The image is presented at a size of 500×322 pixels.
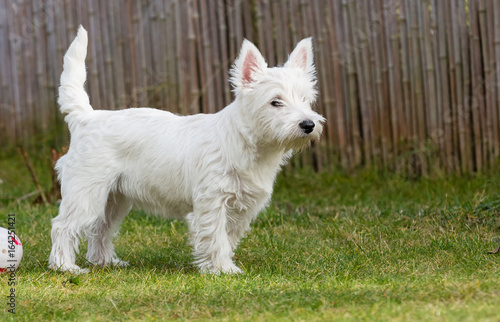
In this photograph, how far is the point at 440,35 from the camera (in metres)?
7.25

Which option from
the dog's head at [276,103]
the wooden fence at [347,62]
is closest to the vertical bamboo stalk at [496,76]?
the wooden fence at [347,62]

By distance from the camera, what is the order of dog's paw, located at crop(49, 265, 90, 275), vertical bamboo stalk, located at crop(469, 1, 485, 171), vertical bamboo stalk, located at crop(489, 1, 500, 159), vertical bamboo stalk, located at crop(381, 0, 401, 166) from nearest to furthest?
dog's paw, located at crop(49, 265, 90, 275) < vertical bamboo stalk, located at crop(489, 1, 500, 159) < vertical bamboo stalk, located at crop(469, 1, 485, 171) < vertical bamboo stalk, located at crop(381, 0, 401, 166)

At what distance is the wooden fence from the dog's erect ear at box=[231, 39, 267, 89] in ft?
10.5

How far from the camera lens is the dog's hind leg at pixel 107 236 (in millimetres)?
5164

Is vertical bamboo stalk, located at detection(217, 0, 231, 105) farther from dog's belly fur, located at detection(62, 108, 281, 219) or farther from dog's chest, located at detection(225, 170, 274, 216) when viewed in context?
dog's chest, located at detection(225, 170, 274, 216)

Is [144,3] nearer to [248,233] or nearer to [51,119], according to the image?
[51,119]

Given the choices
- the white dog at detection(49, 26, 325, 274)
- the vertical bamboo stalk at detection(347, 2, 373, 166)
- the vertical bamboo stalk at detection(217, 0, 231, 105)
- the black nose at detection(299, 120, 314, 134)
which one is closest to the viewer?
the black nose at detection(299, 120, 314, 134)

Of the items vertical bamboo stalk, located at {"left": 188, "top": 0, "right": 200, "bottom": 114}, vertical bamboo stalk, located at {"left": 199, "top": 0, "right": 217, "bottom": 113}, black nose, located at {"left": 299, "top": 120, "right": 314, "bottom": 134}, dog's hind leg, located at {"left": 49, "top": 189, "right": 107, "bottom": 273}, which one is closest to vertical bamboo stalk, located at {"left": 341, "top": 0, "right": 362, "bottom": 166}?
vertical bamboo stalk, located at {"left": 199, "top": 0, "right": 217, "bottom": 113}

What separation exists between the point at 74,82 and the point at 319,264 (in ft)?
6.83

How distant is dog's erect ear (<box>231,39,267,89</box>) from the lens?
4.57m

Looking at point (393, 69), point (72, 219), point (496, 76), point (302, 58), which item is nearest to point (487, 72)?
point (496, 76)

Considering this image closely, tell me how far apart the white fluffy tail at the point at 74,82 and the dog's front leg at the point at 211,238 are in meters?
1.15

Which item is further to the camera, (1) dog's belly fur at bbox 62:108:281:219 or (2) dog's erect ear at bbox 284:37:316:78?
(2) dog's erect ear at bbox 284:37:316:78

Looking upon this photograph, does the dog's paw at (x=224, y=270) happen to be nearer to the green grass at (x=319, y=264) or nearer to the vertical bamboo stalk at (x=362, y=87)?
the green grass at (x=319, y=264)
